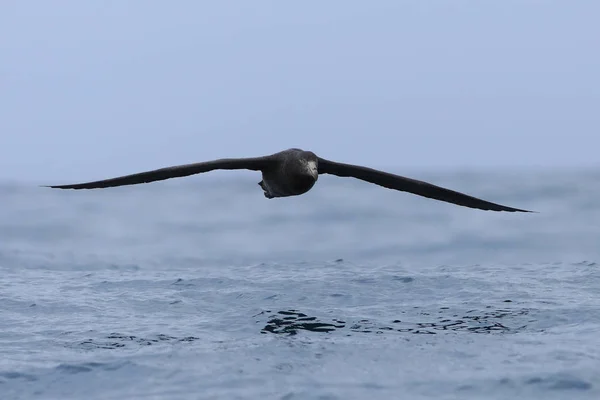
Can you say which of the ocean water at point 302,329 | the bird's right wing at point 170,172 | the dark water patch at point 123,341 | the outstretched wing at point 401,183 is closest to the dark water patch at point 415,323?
the ocean water at point 302,329

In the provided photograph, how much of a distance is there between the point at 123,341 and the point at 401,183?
15.9 feet

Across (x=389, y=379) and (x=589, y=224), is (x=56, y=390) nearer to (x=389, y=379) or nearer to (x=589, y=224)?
(x=389, y=379)

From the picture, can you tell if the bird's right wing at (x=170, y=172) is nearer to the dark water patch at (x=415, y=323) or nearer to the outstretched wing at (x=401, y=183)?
the outstretched wing at (x=401, y=183)

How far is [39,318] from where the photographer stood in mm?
13430

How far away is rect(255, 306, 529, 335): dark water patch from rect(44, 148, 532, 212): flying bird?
162 centimetres

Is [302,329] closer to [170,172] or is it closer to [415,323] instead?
[415,323]

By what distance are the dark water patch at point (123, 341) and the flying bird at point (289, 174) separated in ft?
6.11

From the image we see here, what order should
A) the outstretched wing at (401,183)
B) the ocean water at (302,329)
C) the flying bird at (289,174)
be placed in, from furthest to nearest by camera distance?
the outstretched wing at (401,183), the flying bird at (289,174), the ocean water at (302,329)

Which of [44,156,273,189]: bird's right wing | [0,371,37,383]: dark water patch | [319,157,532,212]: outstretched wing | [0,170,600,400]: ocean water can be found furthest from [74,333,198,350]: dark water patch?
[319,157,532,212]: outstretched wing

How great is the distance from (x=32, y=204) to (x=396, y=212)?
56.3 feet

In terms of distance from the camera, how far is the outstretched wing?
555 inches

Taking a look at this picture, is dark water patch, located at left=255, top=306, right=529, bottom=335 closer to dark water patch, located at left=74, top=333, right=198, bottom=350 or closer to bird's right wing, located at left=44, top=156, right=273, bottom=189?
dark water patch, located at left=74, top=333, right=198, bottom=350

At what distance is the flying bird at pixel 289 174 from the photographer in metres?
12.3

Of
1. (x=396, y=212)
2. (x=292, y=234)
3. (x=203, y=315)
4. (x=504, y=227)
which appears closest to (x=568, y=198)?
(x=396, y=212)
